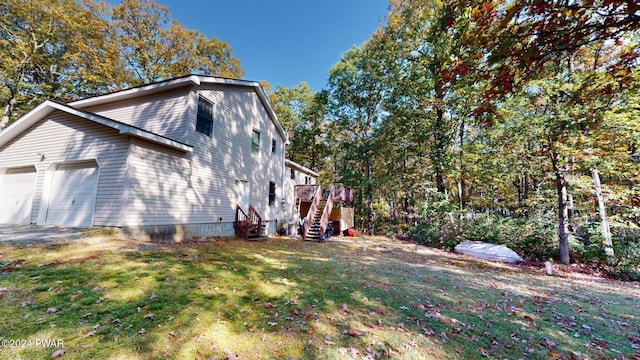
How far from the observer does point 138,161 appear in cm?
735

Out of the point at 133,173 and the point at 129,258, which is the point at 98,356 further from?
the point at 133,173

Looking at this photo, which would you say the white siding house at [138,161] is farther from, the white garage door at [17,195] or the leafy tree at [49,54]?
the leafy tree at [49,54]

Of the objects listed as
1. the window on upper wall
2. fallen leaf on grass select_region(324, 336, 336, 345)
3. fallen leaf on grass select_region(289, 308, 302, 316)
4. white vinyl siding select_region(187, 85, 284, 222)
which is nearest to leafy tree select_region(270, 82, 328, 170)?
white vinyl siding select_region(187, 85, 284, 222)

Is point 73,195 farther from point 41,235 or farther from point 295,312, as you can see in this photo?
point 295,312

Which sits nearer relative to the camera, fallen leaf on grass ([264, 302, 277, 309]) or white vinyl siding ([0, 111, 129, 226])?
fallen leaf on grass ([264, 302, 277, 309])

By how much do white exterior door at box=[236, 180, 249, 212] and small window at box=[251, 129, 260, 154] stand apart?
188 centimetres

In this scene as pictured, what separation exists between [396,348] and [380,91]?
18.9 meters

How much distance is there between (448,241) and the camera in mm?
13414

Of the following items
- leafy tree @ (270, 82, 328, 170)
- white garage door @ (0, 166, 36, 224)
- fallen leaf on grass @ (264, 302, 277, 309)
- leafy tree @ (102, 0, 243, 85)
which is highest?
leafy tree @ (102, 0, 243, 85)

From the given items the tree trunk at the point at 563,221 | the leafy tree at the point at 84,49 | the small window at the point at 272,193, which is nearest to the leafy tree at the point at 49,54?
the leafy tree at the point at 84,49

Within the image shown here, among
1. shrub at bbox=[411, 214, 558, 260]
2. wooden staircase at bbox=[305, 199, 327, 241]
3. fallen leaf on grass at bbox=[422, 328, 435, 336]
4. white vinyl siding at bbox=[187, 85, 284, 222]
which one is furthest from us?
wooden staircase at bbox=[305, 199, 327, 241]

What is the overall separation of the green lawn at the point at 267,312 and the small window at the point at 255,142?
24.9 feet

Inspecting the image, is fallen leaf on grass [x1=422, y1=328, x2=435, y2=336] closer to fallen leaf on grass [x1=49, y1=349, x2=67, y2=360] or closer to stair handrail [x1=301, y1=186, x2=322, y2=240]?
fallen leaf on grass [x1=49, y1=349, x2=67, y2=360]

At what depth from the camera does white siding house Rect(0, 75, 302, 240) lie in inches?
288
